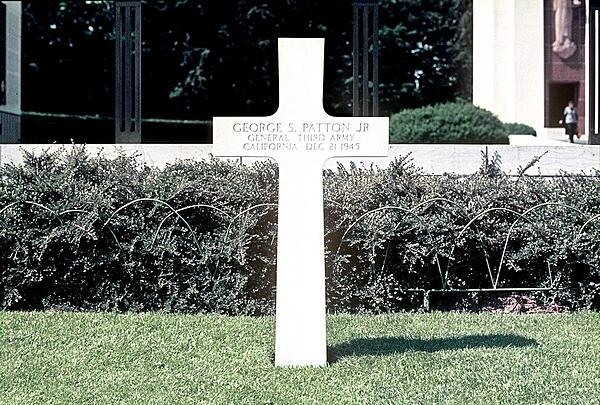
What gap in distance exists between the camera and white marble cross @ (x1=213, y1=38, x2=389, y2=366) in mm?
5824

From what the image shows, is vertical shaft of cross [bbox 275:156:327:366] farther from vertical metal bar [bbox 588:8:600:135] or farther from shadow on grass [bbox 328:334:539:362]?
vertical metal bar [bbox 588:8:600:135]

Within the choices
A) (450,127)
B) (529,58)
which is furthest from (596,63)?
(529,58)

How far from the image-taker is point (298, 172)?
19.1 feet

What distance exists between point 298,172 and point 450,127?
50.9 feet

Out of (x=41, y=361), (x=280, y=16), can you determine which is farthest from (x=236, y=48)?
(x=41, y=361)

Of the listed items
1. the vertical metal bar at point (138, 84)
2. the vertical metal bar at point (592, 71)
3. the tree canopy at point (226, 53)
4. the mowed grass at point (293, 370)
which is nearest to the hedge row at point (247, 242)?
the mowed grass at point (293, 370)

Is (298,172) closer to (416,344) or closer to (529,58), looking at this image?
(416,344)

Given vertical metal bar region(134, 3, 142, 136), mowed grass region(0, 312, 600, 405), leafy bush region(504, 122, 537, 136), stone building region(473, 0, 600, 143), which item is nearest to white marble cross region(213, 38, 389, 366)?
mowed grass region(0, 312, 600, 405)

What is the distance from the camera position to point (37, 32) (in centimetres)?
3347

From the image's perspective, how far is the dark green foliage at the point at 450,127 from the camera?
20.9 m

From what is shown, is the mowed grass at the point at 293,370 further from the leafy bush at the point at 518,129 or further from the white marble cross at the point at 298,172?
the leafy bush at the point at 518,129

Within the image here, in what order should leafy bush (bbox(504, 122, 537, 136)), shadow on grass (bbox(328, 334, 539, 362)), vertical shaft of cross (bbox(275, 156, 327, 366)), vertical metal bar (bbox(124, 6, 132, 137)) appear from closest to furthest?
vertical shaft of cross (bbox(275, 156, 327, 366)), shadow on grass (bbox(328, 334, 539, 362)), vertical metal bar (bbox(124, 6, 132, 137)), leafy bush (bbox(504, 122, 537, 136))

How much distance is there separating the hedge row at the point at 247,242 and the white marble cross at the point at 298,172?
2.05 metres

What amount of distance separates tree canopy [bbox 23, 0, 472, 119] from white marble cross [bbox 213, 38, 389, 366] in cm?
2036
